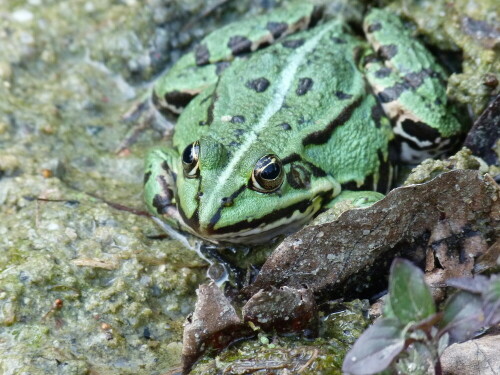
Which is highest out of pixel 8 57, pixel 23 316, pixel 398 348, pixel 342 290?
pixel 8 57

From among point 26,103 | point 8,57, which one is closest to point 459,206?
point 26,103

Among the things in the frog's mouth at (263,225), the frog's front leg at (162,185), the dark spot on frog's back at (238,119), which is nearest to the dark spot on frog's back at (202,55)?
the frog's front leg at (162,185)

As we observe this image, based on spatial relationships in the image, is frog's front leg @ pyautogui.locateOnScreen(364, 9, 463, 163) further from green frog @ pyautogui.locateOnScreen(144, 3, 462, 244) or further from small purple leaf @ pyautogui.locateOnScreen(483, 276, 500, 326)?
small purple leaf @ pyautogui.locateOnScreen(483, 276, 500, 326)

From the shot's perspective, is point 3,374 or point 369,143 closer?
point 3,374

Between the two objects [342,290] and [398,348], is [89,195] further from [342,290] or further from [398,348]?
[398,348]

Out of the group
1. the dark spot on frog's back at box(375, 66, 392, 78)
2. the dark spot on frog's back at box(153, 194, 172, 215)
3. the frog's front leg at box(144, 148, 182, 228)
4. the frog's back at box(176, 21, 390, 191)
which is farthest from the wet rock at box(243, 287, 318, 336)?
the dark spot on frog's back at box(375, 66, 392, 78)

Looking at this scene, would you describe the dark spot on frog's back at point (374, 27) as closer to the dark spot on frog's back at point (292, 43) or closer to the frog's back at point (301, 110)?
the frog's back at point (301, 110)

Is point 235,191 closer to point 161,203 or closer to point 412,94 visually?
point 161,203
